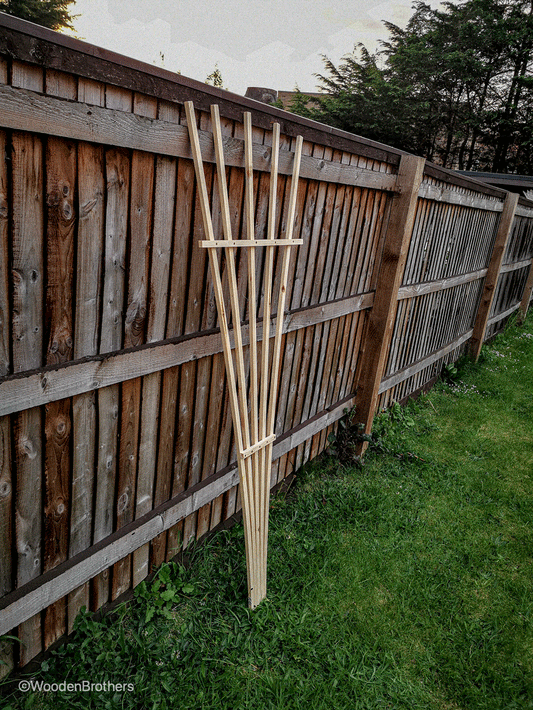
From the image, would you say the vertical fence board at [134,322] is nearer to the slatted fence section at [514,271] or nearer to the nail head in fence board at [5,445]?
the nail head in fence board at [5,445]

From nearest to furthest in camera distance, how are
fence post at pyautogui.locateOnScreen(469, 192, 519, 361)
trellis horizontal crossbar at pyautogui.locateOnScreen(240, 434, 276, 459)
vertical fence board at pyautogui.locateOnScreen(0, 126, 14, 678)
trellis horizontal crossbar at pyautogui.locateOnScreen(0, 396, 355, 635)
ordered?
1. vertical fence board at pyautogui.locateOnScreen(0, 126, 14, 678)
2. trellis horizontal crossbar at pyautogui.locateOnScreen(0, 396, 355, 635)
3. trellis horizontal crossbar at pyautogui.locateOnScreen(240, 434, 276, 459)
4. fence post at pyautogui.locateOnScreen(469, 192, 519, 361)

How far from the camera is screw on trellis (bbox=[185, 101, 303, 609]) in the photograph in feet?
5.88

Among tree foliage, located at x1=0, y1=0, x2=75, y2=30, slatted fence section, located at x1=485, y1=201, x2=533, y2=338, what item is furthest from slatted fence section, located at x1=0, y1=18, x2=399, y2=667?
tree foliage, located at x1=0, y1=0, x2=75, y2=30

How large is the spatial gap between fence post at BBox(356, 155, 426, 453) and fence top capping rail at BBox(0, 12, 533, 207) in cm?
117

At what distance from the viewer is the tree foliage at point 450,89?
2419 cm

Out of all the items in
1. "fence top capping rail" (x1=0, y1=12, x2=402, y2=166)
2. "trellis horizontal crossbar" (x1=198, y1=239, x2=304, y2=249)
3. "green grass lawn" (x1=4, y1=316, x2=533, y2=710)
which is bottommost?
"green grass lawn" (x1=4, y1=316, x2=533, y2=710)

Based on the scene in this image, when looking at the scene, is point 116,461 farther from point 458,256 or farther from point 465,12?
point 465,12

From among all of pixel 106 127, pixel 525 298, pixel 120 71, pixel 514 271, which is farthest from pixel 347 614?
pixel 525 298

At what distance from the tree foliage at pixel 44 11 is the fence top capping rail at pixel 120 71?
22.3 meters

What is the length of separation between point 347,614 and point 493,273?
5.42m

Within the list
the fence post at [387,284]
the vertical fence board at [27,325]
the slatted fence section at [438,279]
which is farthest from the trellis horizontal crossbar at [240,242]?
the slatted fence section at [438,279]

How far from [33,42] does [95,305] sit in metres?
0.75

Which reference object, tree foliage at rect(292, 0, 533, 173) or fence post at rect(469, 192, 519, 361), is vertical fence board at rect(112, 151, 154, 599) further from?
tree foliage at rect(292, 0, 533, 173)

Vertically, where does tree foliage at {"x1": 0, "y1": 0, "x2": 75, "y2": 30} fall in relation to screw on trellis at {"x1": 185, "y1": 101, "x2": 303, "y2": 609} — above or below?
above
